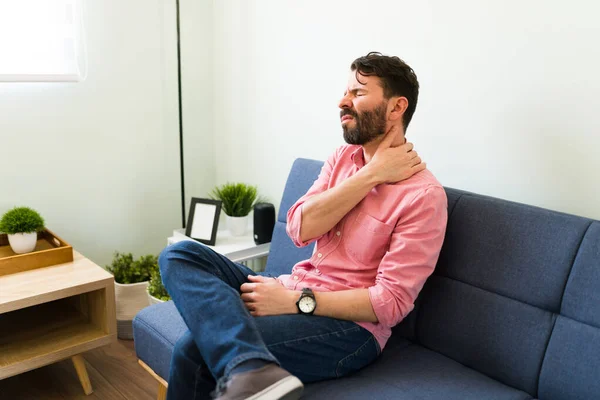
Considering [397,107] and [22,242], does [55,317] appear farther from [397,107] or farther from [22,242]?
[397,107]

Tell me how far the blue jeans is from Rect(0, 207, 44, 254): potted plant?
883 millimetres

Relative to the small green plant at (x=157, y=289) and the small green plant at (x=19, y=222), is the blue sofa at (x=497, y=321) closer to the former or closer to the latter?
the small green plant at (x=157, y=289)

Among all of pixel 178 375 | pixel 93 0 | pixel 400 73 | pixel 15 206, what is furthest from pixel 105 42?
pixel 178 375

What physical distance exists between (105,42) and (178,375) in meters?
1.73

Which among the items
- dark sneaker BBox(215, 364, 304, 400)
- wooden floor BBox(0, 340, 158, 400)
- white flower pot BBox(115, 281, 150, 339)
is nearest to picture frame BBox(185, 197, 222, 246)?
white flower pot BBox(115, 281, 150, 339)

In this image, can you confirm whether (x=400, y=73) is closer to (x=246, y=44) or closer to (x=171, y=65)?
(x=246, y=44)

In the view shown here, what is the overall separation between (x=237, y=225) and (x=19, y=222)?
88cm

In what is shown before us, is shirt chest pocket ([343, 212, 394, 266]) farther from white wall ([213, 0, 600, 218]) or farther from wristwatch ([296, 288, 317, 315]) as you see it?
white wall ([213, 0, 600, 218])

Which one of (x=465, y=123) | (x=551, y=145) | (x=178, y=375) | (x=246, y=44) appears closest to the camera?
(x=178, y=375)

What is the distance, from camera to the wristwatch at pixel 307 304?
5.15 ft

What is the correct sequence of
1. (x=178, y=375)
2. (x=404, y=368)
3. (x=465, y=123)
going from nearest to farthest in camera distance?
(x=178, y=375), (x=404, y=368), (x=465, y=123)

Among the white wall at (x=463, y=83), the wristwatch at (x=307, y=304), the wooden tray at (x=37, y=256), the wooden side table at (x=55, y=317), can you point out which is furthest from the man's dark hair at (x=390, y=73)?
the wooden tray at (x=37, y=256)

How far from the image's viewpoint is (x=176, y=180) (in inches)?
118

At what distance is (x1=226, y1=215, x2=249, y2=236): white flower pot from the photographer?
8.52ft
